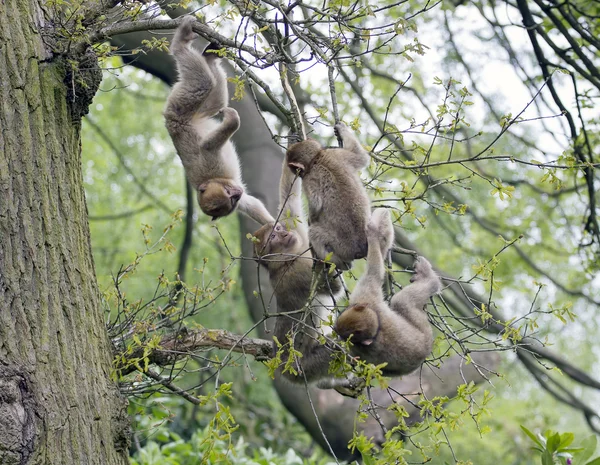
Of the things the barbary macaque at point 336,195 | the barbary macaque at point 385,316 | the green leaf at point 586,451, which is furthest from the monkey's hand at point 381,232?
Result: the green leaf at point 586,451

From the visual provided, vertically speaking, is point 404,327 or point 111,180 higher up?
point 111,180

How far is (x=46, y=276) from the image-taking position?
354 centimetres

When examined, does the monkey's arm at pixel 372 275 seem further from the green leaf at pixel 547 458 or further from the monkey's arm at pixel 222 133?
the monkey's arm at pixel 222 133

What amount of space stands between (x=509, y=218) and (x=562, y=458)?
752 cm

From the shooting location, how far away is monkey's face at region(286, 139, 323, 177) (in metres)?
4.62

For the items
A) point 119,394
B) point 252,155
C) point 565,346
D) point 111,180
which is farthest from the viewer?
point 565,346

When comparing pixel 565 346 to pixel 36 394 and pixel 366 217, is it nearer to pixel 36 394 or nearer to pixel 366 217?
pixel 366 217

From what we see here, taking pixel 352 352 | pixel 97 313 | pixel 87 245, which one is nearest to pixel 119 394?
pixel 97 313

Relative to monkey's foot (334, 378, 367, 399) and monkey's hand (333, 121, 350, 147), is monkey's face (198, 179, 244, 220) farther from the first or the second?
monkey's foot (334, 378, 367, 399)

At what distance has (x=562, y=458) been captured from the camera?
4.73 meters

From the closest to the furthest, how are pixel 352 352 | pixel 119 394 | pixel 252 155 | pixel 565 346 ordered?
pixel 119 394 → pixel 352 352 → pixel 252 155 → pixel 565 346

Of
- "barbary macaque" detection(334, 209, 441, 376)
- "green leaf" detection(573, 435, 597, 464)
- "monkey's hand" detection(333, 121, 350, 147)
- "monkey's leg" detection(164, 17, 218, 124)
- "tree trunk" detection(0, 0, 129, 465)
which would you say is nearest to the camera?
"tree trunk" detection(0, 0, 129, 465)

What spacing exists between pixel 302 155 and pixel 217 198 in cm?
171

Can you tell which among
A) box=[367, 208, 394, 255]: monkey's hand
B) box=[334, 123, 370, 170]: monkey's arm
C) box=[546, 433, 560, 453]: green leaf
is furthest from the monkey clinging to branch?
box=[546, 433, 560, 453]: green leaf
